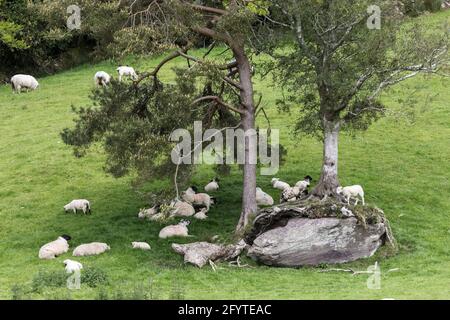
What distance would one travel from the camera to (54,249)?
974 inches

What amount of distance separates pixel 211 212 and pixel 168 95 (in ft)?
19.9

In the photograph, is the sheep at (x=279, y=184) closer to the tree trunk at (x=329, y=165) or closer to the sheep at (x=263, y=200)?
the sheep at (x=263, y=200)

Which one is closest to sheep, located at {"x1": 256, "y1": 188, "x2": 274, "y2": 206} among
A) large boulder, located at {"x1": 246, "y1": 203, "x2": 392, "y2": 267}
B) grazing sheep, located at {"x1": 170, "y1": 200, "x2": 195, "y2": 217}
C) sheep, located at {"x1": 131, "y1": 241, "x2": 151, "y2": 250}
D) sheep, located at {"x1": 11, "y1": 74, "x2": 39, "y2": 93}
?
grazing sheep, located at {"x1": 170, "y1": 200, "x2": 195, "y2": 217}

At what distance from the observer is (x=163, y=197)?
79.2 feet

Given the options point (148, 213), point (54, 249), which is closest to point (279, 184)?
point (148, 213)

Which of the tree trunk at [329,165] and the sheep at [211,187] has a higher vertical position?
the tree trunk at [329,165]

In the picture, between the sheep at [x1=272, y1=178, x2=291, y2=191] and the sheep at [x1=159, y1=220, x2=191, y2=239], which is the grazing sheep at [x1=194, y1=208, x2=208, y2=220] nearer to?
the sheep at [x1=159, y1=220, x2=191, y2=239]

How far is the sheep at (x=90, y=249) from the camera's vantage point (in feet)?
80.4

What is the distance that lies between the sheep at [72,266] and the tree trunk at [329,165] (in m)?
7.97

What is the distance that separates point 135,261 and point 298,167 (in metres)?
12.1

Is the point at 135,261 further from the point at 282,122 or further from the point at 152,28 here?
the point at 282,122

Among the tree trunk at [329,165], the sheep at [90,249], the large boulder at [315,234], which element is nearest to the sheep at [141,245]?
the sheep at [90,249]

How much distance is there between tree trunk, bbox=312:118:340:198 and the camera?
997 inches

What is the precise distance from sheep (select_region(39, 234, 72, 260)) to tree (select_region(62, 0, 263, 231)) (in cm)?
287
